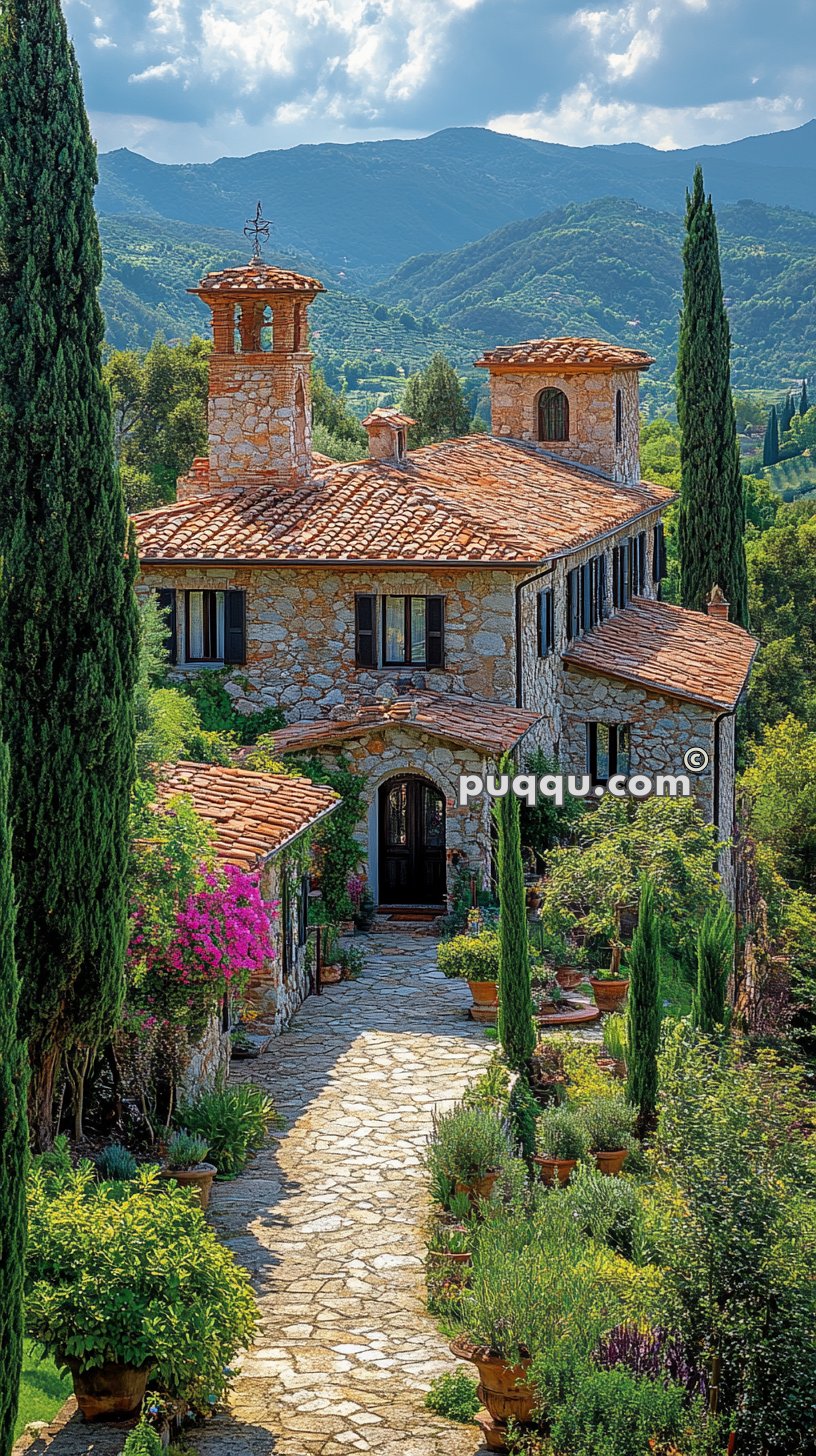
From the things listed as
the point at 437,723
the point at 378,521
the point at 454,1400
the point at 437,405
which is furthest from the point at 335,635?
the point at 437,405

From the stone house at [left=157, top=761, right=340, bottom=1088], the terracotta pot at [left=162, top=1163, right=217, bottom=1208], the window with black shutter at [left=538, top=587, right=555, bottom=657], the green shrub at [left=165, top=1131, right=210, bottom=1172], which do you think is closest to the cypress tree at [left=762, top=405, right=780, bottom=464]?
the window with black shutter at [left=538, top=587, right=555, bottom=657]

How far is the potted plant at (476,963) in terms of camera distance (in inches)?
803

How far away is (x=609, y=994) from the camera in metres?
22.1

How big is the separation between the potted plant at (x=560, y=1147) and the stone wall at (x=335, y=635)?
10.4 m

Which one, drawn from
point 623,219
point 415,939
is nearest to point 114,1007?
point 415,939

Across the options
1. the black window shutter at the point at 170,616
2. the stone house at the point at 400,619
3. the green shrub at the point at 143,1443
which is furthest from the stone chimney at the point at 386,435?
the green shrub at the point at 143,1443

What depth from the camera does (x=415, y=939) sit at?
80.5 ft

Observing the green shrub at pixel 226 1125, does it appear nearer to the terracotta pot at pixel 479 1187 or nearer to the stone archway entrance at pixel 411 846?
the terracotta pot at pixel 479 1187

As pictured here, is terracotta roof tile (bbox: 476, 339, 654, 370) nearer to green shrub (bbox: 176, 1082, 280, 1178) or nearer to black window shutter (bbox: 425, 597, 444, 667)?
black window shutter (bbox: 425, 597, 444, 667)

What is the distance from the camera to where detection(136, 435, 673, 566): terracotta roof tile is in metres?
25.4

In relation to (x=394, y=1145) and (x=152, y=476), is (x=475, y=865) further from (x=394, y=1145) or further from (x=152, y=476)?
(x=152, y=476)

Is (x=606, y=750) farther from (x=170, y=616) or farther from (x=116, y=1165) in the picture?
(x=116, y=1165)

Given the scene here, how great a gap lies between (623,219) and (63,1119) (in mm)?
151947

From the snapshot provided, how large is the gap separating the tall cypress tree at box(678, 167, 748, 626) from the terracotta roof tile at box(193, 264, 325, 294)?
15.0m
